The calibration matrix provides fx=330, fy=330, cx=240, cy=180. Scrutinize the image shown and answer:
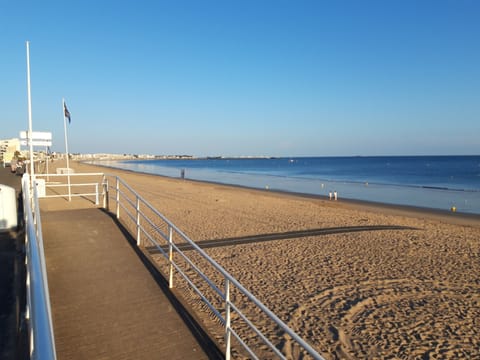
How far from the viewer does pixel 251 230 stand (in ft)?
38.3

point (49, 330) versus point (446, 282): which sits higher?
point (49, 330)

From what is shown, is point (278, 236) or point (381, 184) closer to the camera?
point (278, 236)

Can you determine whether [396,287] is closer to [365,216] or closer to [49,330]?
[49,330]

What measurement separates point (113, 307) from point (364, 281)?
16.8ft

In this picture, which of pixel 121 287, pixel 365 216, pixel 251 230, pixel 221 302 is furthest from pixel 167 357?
pixel 365 216

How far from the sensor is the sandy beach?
190 inches

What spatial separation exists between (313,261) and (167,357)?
545cm

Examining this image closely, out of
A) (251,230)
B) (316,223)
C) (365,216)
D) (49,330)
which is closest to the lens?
(49,330)

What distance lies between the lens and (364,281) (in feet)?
23.1

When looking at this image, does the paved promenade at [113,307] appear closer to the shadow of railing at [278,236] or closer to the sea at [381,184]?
the shadow of railing at [278,236]

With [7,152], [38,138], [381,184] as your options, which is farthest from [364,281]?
[7,152]

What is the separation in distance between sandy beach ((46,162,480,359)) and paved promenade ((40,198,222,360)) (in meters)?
2.00

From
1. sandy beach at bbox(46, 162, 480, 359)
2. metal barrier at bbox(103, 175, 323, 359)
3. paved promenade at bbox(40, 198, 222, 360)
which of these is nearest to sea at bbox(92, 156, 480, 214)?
sandy beach at bbox(46, 162, 480, 359)

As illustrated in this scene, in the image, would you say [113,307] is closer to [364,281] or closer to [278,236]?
[364,281]
